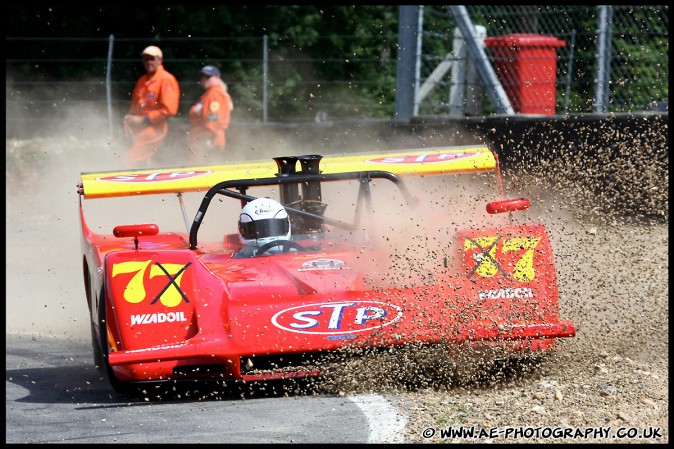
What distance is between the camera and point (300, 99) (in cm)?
1698

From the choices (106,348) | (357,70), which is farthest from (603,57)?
(357,70)

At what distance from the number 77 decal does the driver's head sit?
1.33 meters

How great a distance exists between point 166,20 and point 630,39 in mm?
11503

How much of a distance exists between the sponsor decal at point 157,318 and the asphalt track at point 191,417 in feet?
1.33

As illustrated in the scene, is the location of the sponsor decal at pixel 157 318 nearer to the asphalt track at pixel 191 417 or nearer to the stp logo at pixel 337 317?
the asphalt track at pixel 191 417

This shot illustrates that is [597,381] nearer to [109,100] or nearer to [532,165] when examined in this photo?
[532,165]

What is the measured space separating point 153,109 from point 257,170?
21.3ft

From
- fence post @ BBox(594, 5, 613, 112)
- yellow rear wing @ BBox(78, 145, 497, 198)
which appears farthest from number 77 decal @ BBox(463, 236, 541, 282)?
fence post @ BBox(594, 5, 613, 112)

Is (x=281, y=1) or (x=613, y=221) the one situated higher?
(x=281, y=1)

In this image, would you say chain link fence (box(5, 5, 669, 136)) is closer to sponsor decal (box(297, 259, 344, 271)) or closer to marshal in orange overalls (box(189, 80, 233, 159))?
Answer: marshal in orange overalls (box(189, 80, 233, 159))

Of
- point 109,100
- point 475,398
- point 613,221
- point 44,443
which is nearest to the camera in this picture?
point 44,443

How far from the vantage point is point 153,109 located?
14.0 meters

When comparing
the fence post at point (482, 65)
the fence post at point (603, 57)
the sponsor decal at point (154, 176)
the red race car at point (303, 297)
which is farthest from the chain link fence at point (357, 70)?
the red race car at point (303, 297)

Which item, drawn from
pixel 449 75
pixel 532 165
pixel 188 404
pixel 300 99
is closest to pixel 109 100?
pixel 300 99
